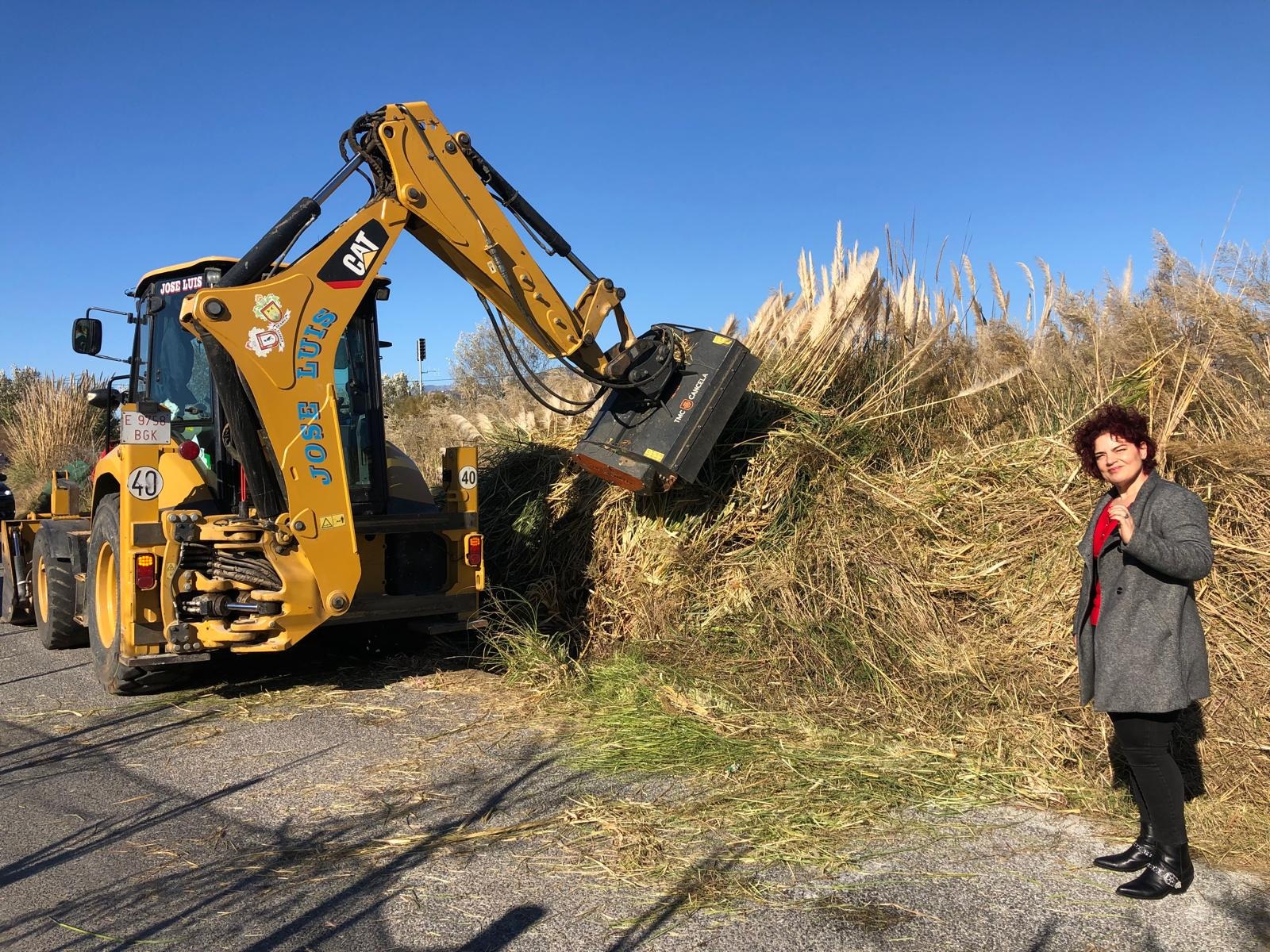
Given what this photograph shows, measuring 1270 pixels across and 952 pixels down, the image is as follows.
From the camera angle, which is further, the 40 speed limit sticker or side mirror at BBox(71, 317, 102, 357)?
side mirror at BBox(71, 317, 102, 357)

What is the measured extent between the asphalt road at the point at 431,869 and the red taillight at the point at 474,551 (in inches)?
56.3

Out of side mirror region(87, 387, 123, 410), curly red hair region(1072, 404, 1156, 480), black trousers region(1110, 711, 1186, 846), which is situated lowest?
black trousers region(1110, 711, 1186, 846)

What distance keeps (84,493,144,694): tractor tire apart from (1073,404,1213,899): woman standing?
18.2 ft

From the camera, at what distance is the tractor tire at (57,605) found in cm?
831

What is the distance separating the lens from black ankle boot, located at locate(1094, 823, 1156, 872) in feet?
12.3

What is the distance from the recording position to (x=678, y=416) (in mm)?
6355

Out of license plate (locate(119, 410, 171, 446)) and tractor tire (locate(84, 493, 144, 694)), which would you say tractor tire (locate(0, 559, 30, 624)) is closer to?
tractor tire (locate(84, 493, 144, 694))

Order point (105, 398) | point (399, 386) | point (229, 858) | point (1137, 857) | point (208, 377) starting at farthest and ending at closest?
point (399, 386) → point (105, 398) → point (208, 377) → point (229, 858) → point (1137, 857)

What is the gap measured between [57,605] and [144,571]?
292 centimetres

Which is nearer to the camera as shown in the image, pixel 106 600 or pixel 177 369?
pixel 106 600

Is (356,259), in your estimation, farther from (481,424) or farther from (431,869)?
(481,424)

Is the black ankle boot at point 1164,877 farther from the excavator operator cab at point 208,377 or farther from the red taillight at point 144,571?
the red taillight at point 144,571

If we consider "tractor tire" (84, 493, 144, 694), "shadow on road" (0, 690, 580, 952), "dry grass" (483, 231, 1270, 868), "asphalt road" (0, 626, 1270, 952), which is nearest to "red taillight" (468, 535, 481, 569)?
"dry grass" (483, 231, 1270, 868)

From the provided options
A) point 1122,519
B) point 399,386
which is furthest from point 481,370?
point 1122,519
